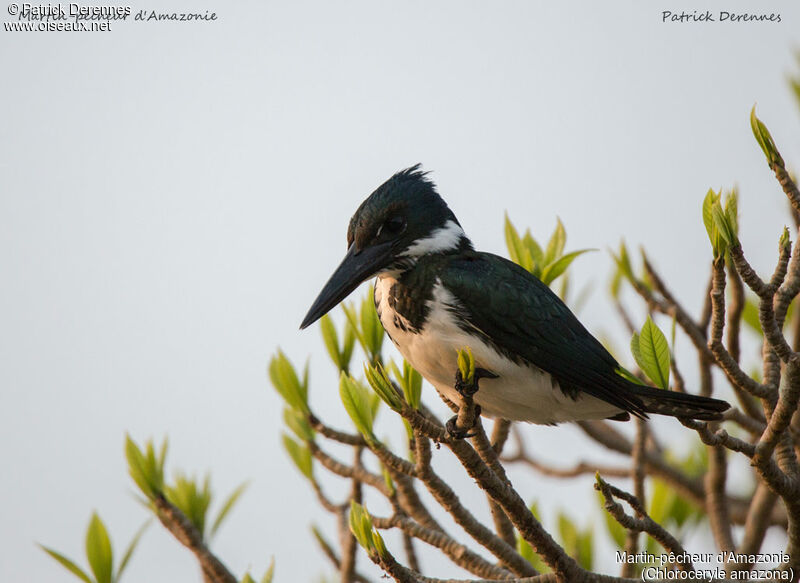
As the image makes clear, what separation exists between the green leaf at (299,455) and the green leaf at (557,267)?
4.07 feet

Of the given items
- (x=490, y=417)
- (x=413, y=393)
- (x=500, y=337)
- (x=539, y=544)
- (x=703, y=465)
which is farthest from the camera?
(x=703, y=465)

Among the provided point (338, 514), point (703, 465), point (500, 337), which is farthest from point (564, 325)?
point (703, 465)

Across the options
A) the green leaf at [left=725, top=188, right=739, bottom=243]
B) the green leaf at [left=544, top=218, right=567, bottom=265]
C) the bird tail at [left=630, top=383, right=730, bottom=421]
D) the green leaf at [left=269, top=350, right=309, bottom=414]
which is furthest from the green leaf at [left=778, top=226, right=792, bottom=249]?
the green leaf at [left=269, top=350, right=309, bottom=414]

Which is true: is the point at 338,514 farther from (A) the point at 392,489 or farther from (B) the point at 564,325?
(B) the point at 564,325

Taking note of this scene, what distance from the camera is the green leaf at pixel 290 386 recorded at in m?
3.66

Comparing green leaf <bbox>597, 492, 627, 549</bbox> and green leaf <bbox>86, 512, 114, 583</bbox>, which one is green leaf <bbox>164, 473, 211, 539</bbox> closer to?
green leaf <bbox>86, 512, 114, 583</bbox>

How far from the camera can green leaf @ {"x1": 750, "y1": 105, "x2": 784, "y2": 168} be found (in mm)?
2811

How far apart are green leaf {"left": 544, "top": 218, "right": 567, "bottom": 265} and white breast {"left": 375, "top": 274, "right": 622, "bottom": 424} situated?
1.80 feet

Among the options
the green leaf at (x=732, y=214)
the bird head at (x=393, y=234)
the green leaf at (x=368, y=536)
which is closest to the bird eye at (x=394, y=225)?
the bird head at (x=393, y=234)

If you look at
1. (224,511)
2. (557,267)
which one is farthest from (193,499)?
(557,267)

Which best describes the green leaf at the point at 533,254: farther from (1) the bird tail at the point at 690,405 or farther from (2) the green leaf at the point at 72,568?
(2) the green leaf at the point at 72,568

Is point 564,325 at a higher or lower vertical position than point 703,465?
higher

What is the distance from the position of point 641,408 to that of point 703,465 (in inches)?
61.1

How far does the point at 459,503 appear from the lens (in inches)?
129
